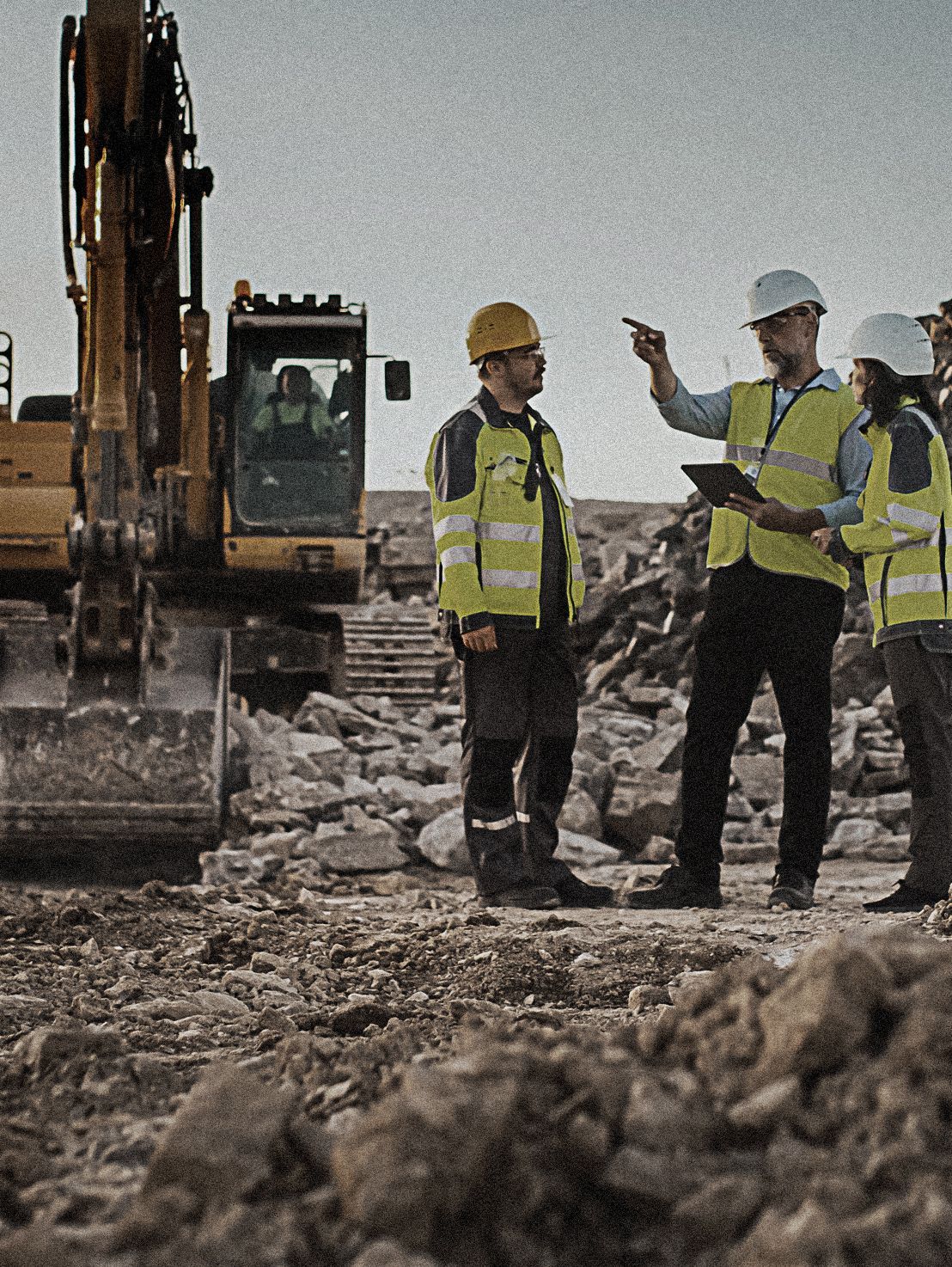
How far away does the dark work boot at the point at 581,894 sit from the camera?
5.18m

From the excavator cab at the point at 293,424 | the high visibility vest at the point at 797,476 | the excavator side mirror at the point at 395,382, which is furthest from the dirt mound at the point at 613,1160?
the excavator cab at the point at 293,424

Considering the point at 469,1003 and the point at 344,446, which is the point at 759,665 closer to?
the point at 469,1003

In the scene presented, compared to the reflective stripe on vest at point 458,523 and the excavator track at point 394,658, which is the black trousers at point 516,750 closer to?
the reflective stripe on vest at point 458,523

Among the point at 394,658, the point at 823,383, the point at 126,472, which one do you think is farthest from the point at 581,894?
the point at 394,658

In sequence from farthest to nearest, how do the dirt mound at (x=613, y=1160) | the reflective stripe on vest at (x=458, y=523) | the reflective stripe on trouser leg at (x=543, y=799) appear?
the reflective stripe on trouser leg at (x=543, y=799)
the reflective stripe on vest at (x=458, y=523)
the dirt mound at (x=613, y=1160)

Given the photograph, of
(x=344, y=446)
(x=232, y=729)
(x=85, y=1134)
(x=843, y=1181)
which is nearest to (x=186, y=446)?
(x=344, y=446)

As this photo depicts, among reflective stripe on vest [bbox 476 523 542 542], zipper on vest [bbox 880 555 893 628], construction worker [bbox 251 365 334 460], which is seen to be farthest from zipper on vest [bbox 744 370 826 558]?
construction worker [bbox 251 365 334 460]

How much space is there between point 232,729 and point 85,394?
2.37 meters

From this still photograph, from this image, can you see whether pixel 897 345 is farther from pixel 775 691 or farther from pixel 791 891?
pixel 791 891

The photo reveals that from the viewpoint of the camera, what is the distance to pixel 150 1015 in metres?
3.32

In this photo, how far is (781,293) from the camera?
5.01 m

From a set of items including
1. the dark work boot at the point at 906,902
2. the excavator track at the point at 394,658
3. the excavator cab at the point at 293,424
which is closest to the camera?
the dark work boot at the point at 906,902

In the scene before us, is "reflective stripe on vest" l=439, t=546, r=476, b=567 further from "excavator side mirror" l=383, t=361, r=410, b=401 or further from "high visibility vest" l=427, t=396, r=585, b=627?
"excavator side mirror" l=383, t=361, r=410, b=401

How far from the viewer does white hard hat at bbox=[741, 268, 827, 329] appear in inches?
197
